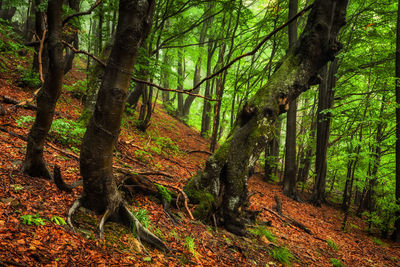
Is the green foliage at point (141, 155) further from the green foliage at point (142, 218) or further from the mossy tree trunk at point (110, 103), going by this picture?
the mossy tree trunk at point (110, 103)

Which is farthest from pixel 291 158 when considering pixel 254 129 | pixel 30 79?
pixel 30 79

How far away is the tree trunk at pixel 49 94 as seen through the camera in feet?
7.48

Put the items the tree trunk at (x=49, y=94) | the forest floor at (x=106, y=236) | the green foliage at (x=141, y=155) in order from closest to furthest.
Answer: the forest floor at (x=106, y=236) → the tree trunk at (x=49, y=94) → the green foliage at (x=141, y=155)

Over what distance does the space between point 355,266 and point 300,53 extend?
4769 millimetres

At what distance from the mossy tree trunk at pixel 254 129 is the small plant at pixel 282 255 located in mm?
645

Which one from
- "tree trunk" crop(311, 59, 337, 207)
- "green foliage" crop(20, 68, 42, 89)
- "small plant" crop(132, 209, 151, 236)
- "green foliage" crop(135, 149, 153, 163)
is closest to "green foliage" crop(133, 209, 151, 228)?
"small plant" crop(132, 209, 151, 236)

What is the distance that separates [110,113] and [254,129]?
8.91 feet

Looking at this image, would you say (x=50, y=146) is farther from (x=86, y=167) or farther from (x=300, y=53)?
(x=300, y=53)

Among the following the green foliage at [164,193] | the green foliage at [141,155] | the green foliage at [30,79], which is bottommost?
the green foliage at [164,193]

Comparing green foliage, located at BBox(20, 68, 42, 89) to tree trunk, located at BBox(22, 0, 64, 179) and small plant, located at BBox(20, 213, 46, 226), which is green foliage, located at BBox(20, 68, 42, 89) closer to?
tree trunk, located at BBox(22, 0, 64, 179)

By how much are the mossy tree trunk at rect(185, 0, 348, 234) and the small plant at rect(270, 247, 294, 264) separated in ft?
2.12

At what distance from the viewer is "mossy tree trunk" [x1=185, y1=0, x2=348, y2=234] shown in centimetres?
382

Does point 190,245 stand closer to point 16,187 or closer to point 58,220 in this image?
point 58,220

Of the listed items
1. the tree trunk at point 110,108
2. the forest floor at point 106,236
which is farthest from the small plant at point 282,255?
the tree trunk at point 110,108
